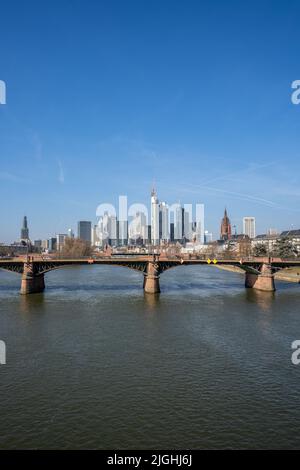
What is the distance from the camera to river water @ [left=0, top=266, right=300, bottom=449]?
59.7ft

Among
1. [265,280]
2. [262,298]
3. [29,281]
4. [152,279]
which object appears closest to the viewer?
[262,298]

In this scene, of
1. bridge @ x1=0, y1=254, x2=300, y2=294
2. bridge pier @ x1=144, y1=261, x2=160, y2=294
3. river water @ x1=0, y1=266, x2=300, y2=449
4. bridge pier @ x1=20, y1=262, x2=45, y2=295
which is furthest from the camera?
bridge pier @ x1=144, y1=261, x2=160, y2=294

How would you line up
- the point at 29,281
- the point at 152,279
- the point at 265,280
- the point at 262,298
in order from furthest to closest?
the point at 265,280, the point at 152,279, the point at 29,281, the point at 262,298

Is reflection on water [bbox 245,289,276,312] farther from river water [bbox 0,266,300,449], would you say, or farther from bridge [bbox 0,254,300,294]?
river water [bbox 0,266,300,449]

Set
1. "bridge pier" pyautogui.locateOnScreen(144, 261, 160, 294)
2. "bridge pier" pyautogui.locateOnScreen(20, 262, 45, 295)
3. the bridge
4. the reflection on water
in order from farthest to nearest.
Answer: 1. "bridge pier" pyautogui.locateOnScreen(144, 261, 160, 294)
2. the bridge
3. "bridge pier" pyautogui.locateOnScreen(20, 262, 45, 295)
4. the reflection on water

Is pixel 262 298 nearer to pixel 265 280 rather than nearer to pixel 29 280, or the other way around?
pixel 265 280

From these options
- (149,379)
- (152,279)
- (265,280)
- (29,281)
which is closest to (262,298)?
(265,280)

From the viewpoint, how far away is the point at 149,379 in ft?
82.7

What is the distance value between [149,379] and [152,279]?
136 ft

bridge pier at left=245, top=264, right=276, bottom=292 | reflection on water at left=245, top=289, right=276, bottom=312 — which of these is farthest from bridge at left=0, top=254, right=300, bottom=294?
reflection on water at left=245, top=289, right=276, bottom=312

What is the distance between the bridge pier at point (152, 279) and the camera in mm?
66312

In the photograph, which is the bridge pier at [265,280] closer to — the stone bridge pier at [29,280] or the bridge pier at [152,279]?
the bridge pier at [152,279]

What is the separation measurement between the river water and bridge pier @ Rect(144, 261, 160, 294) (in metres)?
17.0

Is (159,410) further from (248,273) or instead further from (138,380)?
(248,273)
